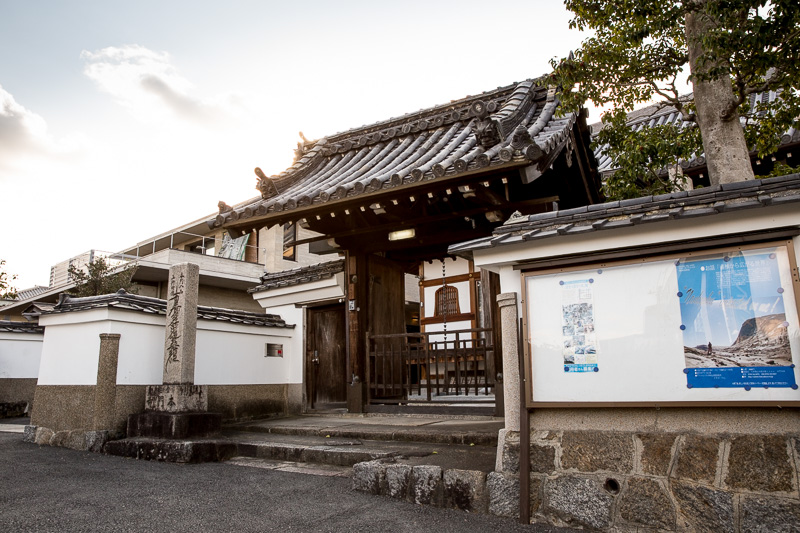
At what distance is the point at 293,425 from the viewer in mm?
8430

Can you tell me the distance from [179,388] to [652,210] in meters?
6.61

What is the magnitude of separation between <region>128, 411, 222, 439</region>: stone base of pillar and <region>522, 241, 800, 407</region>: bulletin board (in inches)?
202

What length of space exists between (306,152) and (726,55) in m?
8.67

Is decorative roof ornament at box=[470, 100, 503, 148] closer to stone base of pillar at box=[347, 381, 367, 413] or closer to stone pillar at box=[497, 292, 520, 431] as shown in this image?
stone pillar at box=[497, 292, 520, 431]

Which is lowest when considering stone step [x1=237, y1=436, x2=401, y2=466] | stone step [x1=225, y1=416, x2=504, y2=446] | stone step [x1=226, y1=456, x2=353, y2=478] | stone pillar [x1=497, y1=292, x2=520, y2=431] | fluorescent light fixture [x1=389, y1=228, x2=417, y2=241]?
stone step [x1=226, y1=456, x2=353, y2=478]

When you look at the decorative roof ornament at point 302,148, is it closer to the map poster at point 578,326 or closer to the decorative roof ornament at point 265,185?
the decorative roof ornament at point 265,185

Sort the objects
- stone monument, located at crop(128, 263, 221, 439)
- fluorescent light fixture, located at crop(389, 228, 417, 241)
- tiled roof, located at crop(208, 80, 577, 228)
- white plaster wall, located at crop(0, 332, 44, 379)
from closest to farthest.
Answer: tiled roof, located at crop(208, 80, 577, 228), stone monument, located at crop(128, 263, 221, 439), fluorescent light fixture, located at crop(389, 228, 417, 241), white plaster wall, located at crop(0, 332, 44, 379)

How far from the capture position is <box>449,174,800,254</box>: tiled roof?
12.9ft

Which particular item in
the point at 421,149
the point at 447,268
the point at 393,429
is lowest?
the point at 393,429

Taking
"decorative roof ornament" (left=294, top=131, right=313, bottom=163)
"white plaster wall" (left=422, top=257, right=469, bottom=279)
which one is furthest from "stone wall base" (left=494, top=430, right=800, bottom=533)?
"white plaster wall" (left=422, top=257, right=469, bottom=279)

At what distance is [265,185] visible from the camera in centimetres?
976

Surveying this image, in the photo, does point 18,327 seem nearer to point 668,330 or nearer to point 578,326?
point 578,326

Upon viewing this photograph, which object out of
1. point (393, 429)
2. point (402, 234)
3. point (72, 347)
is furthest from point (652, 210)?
point (72, 347)

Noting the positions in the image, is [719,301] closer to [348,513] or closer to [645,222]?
[645,222]
